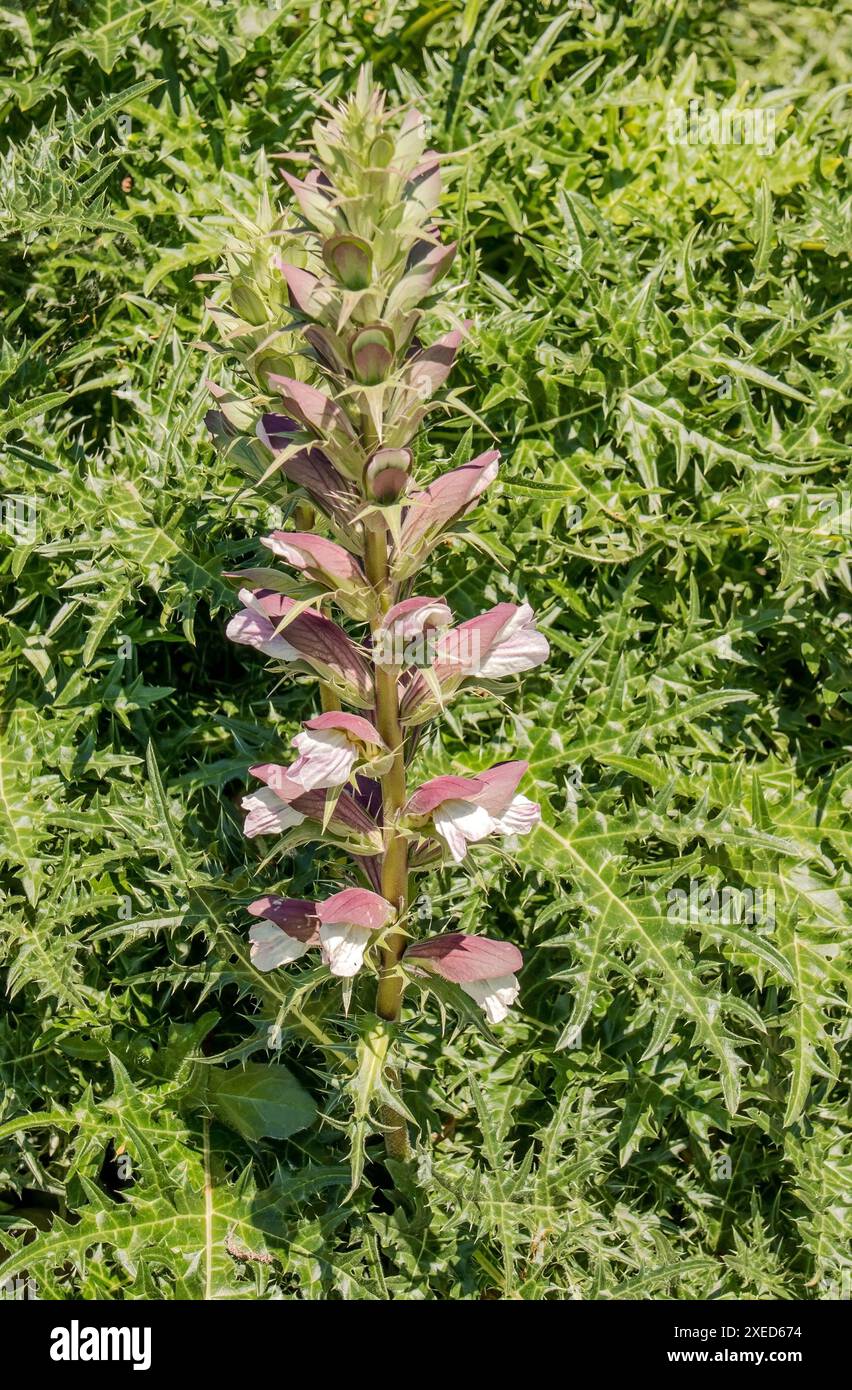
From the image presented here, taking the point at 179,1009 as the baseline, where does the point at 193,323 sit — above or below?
above

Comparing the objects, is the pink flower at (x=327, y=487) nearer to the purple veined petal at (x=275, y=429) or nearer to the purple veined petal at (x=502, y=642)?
the purple veined petal at (x=275, y=429)

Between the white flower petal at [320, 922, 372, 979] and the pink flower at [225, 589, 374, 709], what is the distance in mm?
347

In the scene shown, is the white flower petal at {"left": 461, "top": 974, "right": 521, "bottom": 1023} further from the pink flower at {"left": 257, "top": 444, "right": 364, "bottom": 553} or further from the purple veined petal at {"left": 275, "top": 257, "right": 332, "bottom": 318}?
the purple veined petal at {"left": 275, "top": 257, "right": 332, "bottom": 318}

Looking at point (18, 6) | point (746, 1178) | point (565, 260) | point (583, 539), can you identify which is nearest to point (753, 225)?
point (565, 260)

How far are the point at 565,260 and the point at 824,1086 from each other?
6.40 feet

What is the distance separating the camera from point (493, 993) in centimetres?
193

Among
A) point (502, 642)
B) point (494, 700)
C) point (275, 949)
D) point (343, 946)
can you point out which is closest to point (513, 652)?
point (502, 642)

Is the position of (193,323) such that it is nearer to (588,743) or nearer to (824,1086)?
(588,743)

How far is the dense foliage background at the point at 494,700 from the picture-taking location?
2305 mm

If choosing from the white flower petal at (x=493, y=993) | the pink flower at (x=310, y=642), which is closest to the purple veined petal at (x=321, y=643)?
→ the pink flower at (x=310, y=642)

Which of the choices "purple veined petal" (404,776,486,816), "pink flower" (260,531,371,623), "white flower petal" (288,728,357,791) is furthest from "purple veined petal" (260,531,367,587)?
"purple veined petal" (404,776,486,816)

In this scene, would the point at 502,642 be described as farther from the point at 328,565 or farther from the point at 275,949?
the point at 275,949

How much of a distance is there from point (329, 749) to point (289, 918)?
360mm

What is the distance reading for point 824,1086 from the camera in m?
2.54
